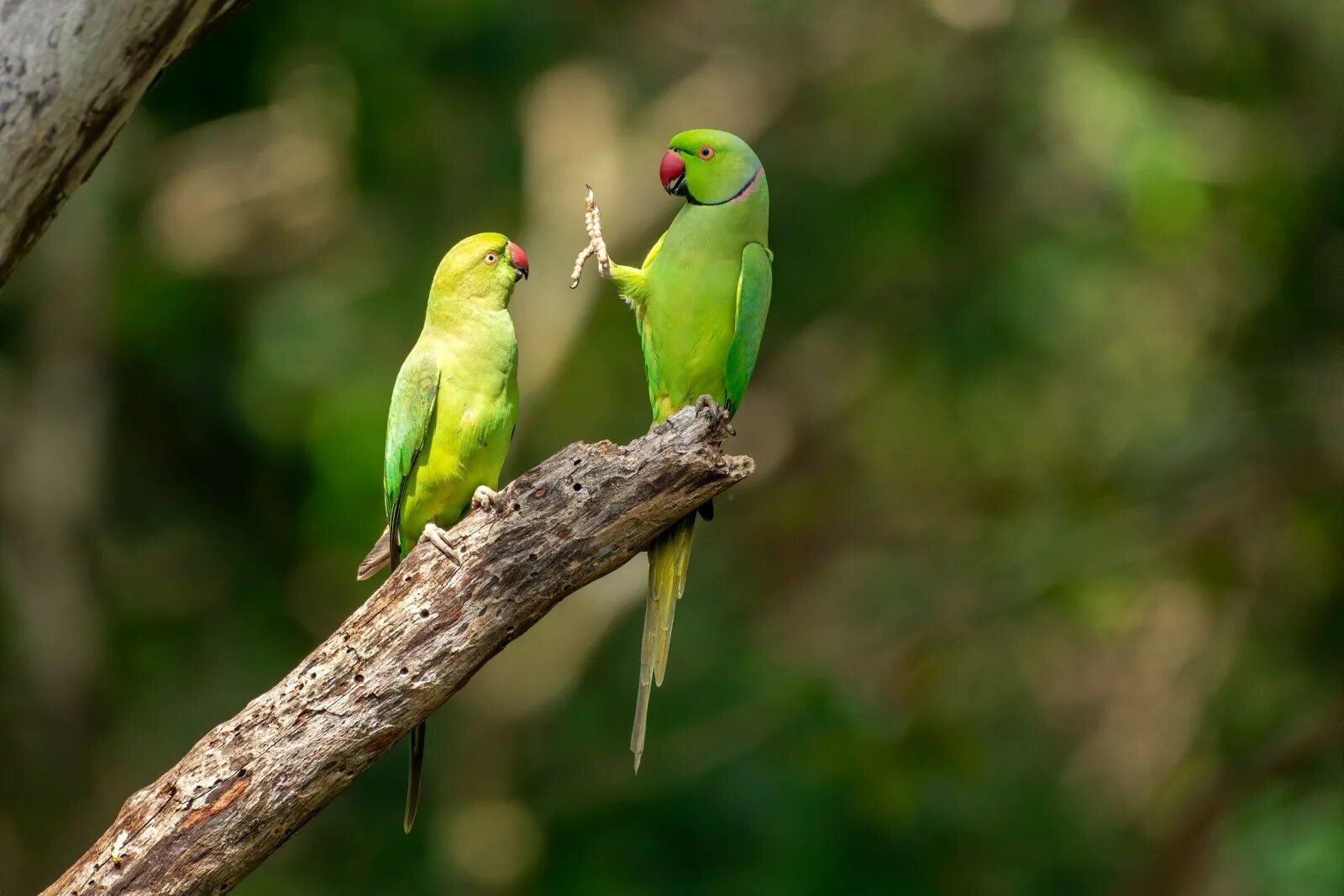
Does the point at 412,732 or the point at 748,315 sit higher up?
the point at 748,315

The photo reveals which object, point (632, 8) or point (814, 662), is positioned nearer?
point (814, 662)

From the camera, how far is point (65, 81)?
129 inches

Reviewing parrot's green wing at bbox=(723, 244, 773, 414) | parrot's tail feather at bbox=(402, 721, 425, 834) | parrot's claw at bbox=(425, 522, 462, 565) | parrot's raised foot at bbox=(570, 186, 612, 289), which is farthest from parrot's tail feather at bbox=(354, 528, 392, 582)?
parrot's green wing at bbox=(723, 244, 773, 414)

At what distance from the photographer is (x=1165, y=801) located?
480 inches

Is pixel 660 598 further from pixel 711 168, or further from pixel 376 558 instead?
pixel 711 168

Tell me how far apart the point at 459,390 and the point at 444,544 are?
2.13ft

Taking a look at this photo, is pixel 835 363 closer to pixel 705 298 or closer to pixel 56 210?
pixel 705 298

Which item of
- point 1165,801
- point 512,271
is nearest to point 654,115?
point 1165,801

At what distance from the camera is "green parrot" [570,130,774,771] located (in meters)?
4.27

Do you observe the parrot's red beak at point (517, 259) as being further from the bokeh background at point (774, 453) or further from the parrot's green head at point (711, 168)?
the bokeh background at point (774, 453)

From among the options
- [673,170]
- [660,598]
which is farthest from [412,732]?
[673,170]

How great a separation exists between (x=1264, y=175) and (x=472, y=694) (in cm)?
709

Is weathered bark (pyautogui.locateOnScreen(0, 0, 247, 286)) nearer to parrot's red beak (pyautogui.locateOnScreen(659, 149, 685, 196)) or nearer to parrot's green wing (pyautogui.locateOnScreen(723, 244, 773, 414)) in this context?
parrot's red beak (pyautogui.locateOnScreen(659, 149, 685, 196))

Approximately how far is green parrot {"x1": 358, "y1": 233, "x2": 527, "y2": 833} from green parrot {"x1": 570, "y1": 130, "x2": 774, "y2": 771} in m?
0.32
